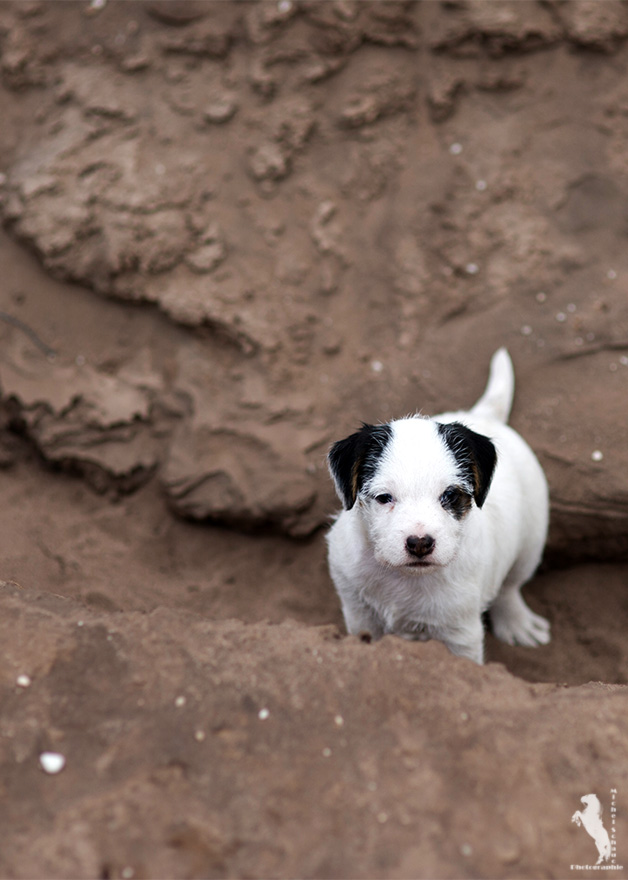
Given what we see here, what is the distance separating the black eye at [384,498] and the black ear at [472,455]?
389 mm

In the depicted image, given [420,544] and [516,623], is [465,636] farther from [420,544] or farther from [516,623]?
[516,623]

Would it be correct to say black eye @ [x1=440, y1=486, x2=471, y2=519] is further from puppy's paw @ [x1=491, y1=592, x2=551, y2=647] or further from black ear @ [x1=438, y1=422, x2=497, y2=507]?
puppy's paw @ [x1=491, y1=592, x2=551, y2=647]

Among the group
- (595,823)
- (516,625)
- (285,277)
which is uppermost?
(595,823)

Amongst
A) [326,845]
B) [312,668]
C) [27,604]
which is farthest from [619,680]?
[27,604]

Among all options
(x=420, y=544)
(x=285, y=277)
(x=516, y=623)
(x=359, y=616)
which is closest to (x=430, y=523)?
(x=420, y=544)

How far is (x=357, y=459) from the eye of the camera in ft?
→ 11.7

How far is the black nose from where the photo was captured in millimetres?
3189

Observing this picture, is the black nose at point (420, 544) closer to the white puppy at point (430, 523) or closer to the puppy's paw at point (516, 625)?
the white puppy at point (430, 523)

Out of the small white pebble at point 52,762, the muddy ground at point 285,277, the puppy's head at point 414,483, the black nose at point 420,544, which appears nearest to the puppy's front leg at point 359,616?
the puppy's head at point 414,483

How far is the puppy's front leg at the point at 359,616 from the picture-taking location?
4.02 meters

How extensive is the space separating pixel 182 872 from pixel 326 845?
48 cm

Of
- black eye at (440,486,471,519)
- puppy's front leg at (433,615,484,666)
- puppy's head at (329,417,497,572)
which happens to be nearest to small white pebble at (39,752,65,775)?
puppy's head at (329,417,497,572)

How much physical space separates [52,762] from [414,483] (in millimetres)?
1922

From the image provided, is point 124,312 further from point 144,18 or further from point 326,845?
point 326,845
